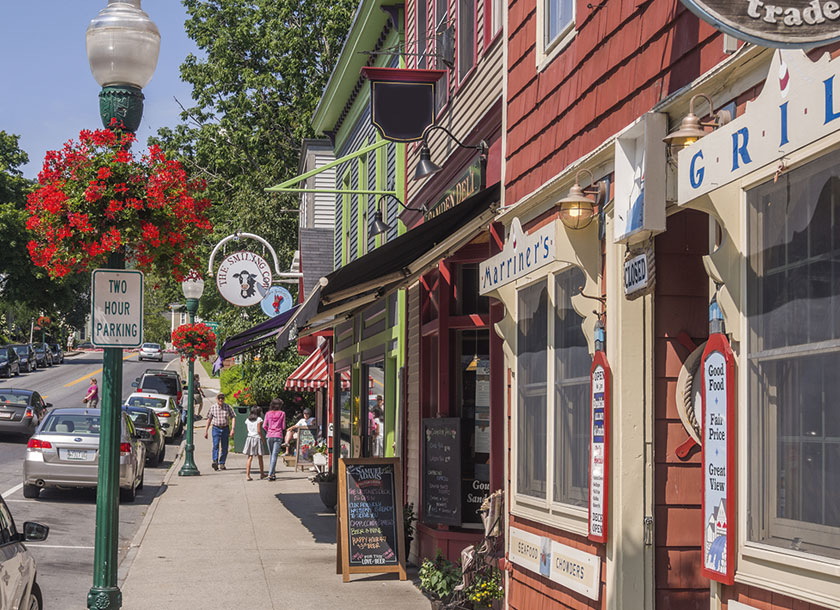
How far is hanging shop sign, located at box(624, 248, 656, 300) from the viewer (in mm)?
5637

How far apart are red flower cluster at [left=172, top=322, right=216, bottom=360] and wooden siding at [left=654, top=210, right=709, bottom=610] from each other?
25.0 m

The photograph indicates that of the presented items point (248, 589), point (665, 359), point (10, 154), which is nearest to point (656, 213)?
point (665, 359)

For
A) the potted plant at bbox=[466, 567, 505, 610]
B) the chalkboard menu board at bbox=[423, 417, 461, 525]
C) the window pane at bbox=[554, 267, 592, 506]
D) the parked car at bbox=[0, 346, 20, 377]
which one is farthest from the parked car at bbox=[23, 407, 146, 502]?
the parked car at bbox=[0, 346, 20, 377]

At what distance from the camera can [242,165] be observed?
41250 mm

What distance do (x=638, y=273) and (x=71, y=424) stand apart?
1509 cm

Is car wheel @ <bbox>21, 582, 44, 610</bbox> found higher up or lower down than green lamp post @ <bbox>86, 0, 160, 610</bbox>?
lower down

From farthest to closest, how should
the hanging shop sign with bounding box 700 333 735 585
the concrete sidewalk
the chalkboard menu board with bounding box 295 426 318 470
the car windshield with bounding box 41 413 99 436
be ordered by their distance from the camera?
the chalkboard menu board with bounding box 295 426 318 470 → the car windshield with bounding box 41 413 99 436 → the concrete sidewalk → the hanging shop sign with bounding box 700 333 735 585

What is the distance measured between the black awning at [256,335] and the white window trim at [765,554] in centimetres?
1202

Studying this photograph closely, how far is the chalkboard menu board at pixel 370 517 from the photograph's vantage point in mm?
12031

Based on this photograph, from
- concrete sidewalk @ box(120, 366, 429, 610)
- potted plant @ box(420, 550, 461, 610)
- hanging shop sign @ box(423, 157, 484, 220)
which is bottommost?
concrete sidewalk @ box(120, 366, 429, 610)

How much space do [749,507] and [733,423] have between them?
1.14ft

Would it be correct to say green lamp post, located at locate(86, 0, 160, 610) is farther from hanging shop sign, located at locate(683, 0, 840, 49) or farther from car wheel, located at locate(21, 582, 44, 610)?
hanging shop sign, located at locate(683, 0, 840, 49)

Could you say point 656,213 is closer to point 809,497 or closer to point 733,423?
point 733,423

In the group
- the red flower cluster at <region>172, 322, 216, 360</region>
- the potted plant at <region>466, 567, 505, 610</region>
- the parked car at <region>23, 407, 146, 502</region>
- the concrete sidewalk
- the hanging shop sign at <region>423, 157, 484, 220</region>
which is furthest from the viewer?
the red flower cluster at <region>172, 322, 216, 360</region>
